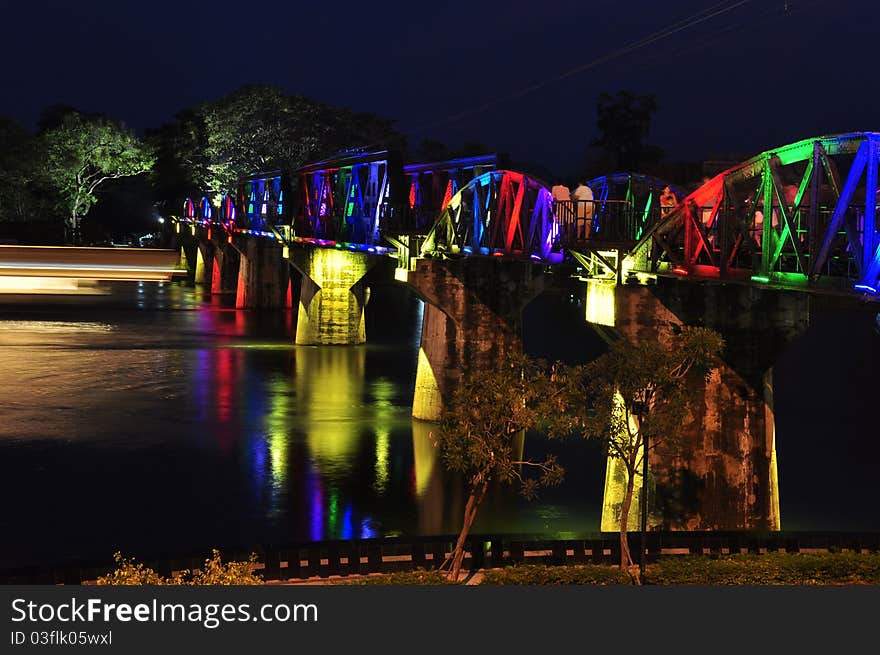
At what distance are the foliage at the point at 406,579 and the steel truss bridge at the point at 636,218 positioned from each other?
9.46 metres

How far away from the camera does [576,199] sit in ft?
139

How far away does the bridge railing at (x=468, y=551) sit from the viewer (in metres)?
26.7

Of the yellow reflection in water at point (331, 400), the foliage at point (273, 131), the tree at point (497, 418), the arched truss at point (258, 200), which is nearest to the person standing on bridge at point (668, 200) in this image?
the tree at point (497, 418)

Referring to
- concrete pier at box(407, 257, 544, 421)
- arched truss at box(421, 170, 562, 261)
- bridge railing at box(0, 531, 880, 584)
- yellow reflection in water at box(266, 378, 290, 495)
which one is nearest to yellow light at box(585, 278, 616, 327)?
arched truss at box(421, 170, 562, 261)

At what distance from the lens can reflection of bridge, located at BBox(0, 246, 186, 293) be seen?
91.7 feet

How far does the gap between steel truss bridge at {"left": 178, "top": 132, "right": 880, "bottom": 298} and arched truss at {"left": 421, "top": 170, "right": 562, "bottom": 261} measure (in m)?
0.06

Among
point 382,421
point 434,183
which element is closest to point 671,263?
point 382,421

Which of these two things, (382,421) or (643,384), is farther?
(382,421)

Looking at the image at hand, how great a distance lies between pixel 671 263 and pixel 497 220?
14.1 metres

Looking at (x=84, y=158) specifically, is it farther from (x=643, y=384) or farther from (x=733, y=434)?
(x=643, y=384)

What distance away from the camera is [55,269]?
2811 cm

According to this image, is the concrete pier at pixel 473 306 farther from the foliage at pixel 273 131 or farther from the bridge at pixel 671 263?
the foliage at pixel 273 131

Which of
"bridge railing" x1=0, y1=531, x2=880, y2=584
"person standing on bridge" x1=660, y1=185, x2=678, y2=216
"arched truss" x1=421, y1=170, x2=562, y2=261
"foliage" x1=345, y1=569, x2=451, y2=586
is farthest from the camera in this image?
"arched truss" x1=421, y1=170, x2=562, y2=261

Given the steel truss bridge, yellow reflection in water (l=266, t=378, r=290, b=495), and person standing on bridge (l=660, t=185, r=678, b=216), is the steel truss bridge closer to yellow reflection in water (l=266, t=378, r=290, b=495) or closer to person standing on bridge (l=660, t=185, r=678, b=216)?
person standing on bridge (l=660, t=185, r=678, b=216)
